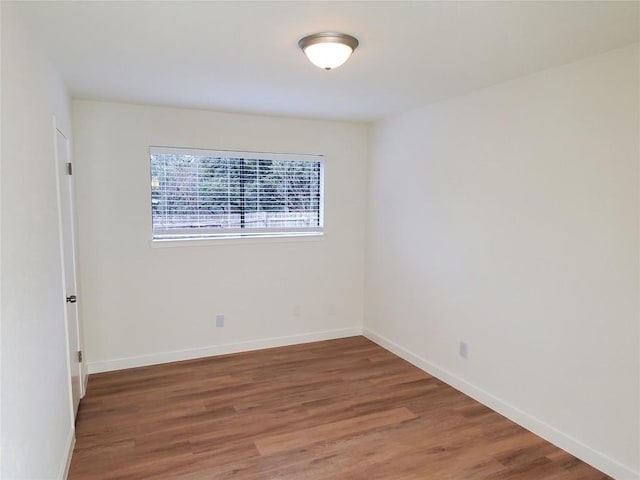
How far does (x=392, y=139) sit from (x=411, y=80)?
1.35m

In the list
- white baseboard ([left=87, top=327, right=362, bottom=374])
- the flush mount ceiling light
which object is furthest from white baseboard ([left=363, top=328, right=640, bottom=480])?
the flush mount ceiling light

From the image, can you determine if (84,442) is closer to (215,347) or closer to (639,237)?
(215,347)

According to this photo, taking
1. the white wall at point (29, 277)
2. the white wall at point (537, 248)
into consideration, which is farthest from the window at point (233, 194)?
the white wall at point (29, 277)

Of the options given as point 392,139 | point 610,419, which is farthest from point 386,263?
point 610,419

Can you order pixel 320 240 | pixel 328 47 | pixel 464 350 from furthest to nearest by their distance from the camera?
pixel 320 240 → pixel 464 350 → pixel 328 47

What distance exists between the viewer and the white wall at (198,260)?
148 inches

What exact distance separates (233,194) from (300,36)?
7.72 feet

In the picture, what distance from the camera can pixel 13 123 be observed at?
67.2 inches

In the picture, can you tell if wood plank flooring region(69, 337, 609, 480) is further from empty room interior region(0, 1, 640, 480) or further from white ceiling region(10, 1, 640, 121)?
white ceiling region(10, 1, 640, 121)

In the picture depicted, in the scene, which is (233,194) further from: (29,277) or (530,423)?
(530,423)

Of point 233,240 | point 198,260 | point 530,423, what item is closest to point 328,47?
point 233,240

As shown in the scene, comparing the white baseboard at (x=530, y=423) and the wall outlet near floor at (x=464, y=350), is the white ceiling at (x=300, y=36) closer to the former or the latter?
the wall outlet near floor at (x=464, y=350)

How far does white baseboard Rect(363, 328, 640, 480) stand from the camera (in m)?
2.43

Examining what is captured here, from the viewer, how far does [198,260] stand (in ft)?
13.6
